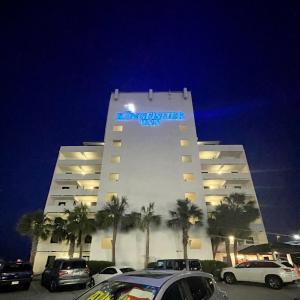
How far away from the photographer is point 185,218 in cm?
3072

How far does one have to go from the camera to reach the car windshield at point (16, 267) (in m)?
14.4

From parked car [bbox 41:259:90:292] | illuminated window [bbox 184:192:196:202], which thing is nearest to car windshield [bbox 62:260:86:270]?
parked car [bbox 41:259:90:292]

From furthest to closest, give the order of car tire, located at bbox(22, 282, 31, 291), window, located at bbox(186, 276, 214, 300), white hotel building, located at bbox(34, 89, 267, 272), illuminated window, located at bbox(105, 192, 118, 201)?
illuminated window, located at bbox(105, 192, 118, 201) → white hotel building, located at bbox(34, 89, 267, 272) → car tire, located at bbox(22, 282, 31, 291) → window, located at bbox(186, 276, 214, 300)

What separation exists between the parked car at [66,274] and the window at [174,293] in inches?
477

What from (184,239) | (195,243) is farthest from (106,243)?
(195,243)

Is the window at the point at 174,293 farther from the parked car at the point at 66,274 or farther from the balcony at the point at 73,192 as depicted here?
the balcony at the point at 73,192

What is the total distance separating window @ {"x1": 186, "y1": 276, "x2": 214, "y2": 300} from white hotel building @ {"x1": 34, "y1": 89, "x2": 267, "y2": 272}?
93.7ft

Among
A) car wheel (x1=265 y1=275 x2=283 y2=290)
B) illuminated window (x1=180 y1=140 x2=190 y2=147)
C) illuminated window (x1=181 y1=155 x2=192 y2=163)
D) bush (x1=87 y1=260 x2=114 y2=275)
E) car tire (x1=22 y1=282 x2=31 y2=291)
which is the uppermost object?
illuminated window (x1=180 y1=140 x2=190 y2=147)

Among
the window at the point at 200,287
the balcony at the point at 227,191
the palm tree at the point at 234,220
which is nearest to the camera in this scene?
the window at the point at 200,287

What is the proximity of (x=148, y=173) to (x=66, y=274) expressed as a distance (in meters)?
24.4

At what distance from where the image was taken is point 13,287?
1506cm

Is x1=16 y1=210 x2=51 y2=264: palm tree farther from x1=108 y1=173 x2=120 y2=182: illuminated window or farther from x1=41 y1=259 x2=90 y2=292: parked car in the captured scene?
x1=41 y1=259 x2=90 y2=292: parked car

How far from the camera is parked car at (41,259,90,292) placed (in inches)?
Result: 530

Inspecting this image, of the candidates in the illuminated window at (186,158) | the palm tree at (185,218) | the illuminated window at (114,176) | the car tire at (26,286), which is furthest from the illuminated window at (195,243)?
the car tire at (26,286)
